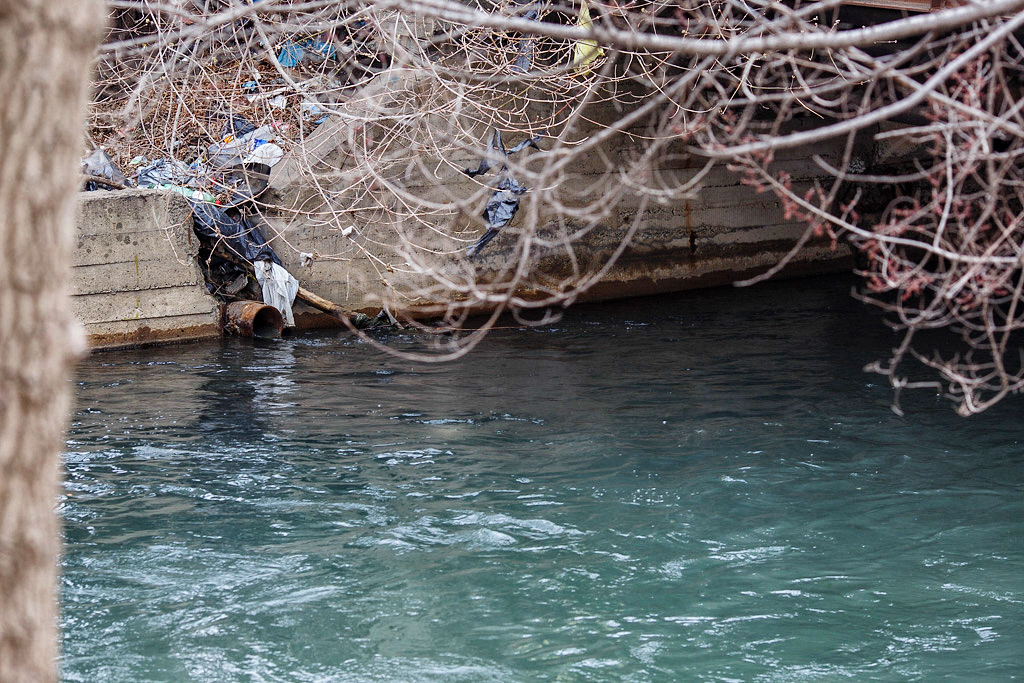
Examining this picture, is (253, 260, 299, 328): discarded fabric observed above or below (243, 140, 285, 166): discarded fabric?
below

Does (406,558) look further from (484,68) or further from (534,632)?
(484,68)

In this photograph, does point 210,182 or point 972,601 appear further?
point 210,182

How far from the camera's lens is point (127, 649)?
5.12 metres

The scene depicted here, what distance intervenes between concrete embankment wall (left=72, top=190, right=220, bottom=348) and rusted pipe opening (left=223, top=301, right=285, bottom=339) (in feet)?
1.68

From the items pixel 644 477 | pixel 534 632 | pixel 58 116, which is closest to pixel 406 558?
pixel 534 632

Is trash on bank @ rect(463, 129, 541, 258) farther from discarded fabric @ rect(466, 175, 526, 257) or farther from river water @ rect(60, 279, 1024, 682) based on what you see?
river water @ rect(60, 279, 1024, 682)

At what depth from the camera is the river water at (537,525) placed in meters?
5.16

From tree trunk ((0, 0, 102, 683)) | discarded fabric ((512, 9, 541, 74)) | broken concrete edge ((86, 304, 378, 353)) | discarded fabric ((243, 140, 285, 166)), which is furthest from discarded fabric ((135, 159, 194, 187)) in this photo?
tree trunk ((0, 0, 102, 683))

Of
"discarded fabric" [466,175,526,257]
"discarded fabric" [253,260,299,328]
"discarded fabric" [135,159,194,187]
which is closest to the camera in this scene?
"discarded fabric" [135,159,194,187]

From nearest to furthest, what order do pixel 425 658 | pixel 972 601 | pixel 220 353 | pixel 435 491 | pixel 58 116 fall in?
pixel 58 116 < pixel 425 658 < pixel 972 601 < pixel 435 491 < pixel 220 353

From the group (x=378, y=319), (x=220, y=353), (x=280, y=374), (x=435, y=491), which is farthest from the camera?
(x=378, y=319)

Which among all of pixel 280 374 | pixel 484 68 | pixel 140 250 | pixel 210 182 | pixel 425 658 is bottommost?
pixel 425 658

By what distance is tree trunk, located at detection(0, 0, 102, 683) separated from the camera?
1778 mm

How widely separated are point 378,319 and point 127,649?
351 inches
